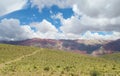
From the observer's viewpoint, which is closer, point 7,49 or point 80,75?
point 80,75

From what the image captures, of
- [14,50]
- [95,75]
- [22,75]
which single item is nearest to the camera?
[95,75]

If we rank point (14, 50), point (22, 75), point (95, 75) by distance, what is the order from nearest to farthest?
1. point (95, 75)
2. point (22, 75)
3. point (14, 50)

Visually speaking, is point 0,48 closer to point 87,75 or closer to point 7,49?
point 7,49

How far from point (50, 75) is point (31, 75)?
353 centimetres

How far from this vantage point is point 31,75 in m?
50.1

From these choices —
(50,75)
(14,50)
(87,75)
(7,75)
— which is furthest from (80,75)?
(14,50)

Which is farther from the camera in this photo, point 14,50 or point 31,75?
point 14,50

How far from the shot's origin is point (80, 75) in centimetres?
5031

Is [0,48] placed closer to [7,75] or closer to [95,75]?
[7,75]

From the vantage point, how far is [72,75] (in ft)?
161

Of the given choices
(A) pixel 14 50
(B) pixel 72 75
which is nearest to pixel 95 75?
(B) pixel 72 75

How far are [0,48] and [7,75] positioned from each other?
9486 centimetres

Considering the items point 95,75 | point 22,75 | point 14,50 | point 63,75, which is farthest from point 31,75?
point 14,50

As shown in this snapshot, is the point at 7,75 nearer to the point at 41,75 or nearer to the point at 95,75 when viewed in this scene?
the point at 41,75
